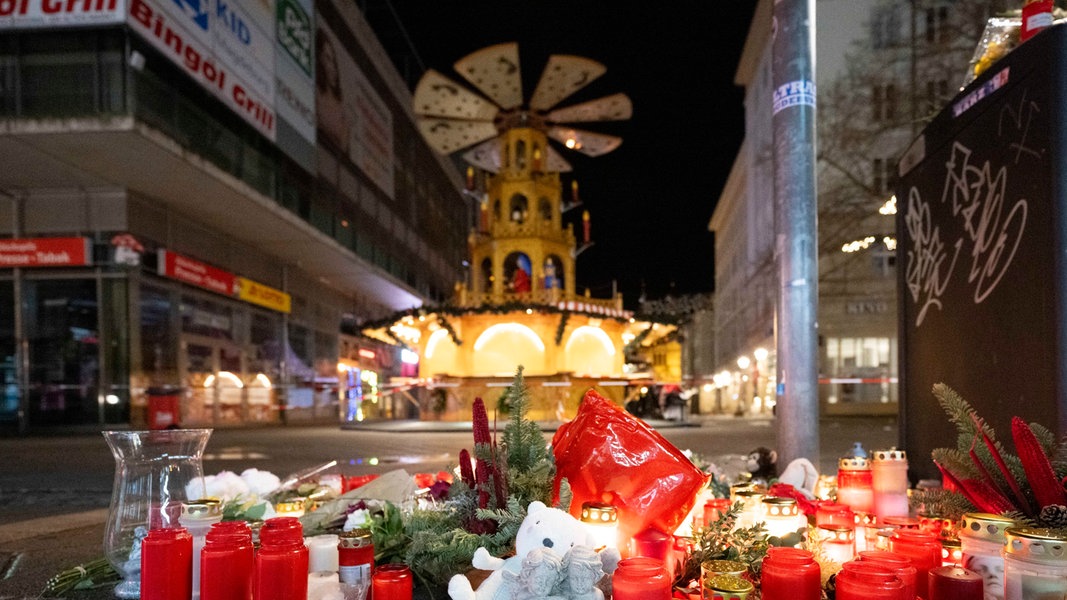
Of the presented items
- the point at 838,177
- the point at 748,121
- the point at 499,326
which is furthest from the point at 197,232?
the point at 748,121

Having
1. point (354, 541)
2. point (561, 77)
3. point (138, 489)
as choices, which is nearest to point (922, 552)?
point (354, 541)

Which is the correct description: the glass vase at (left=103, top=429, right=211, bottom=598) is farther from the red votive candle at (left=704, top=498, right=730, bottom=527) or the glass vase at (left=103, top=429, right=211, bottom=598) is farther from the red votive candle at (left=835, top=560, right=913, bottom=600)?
the red votive candle at (left=835, top=560, right=913, bottom=600)

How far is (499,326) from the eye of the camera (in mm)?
16562

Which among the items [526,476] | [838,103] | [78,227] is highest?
[838,103]

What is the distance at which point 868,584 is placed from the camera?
4.71 feet

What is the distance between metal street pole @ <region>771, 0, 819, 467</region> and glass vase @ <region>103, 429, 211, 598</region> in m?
3.38

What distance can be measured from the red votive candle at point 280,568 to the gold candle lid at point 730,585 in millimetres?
1060

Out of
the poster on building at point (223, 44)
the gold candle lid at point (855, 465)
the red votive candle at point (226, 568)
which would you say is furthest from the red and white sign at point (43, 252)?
the gold candle lid at point (855, 465)

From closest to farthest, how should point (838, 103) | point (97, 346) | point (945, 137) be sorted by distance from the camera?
point (945, 137) < point (97, 346) < point (838, 103)

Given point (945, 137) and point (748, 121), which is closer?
point (945, 137)

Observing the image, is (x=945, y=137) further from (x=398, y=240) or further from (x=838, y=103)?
(x=398, y=240)

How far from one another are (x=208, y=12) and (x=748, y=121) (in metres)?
24.2

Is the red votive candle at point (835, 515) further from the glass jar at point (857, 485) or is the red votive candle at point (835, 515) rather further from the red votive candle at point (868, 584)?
the red votive candle at point (868, 584)

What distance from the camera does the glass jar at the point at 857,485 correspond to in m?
2.90
